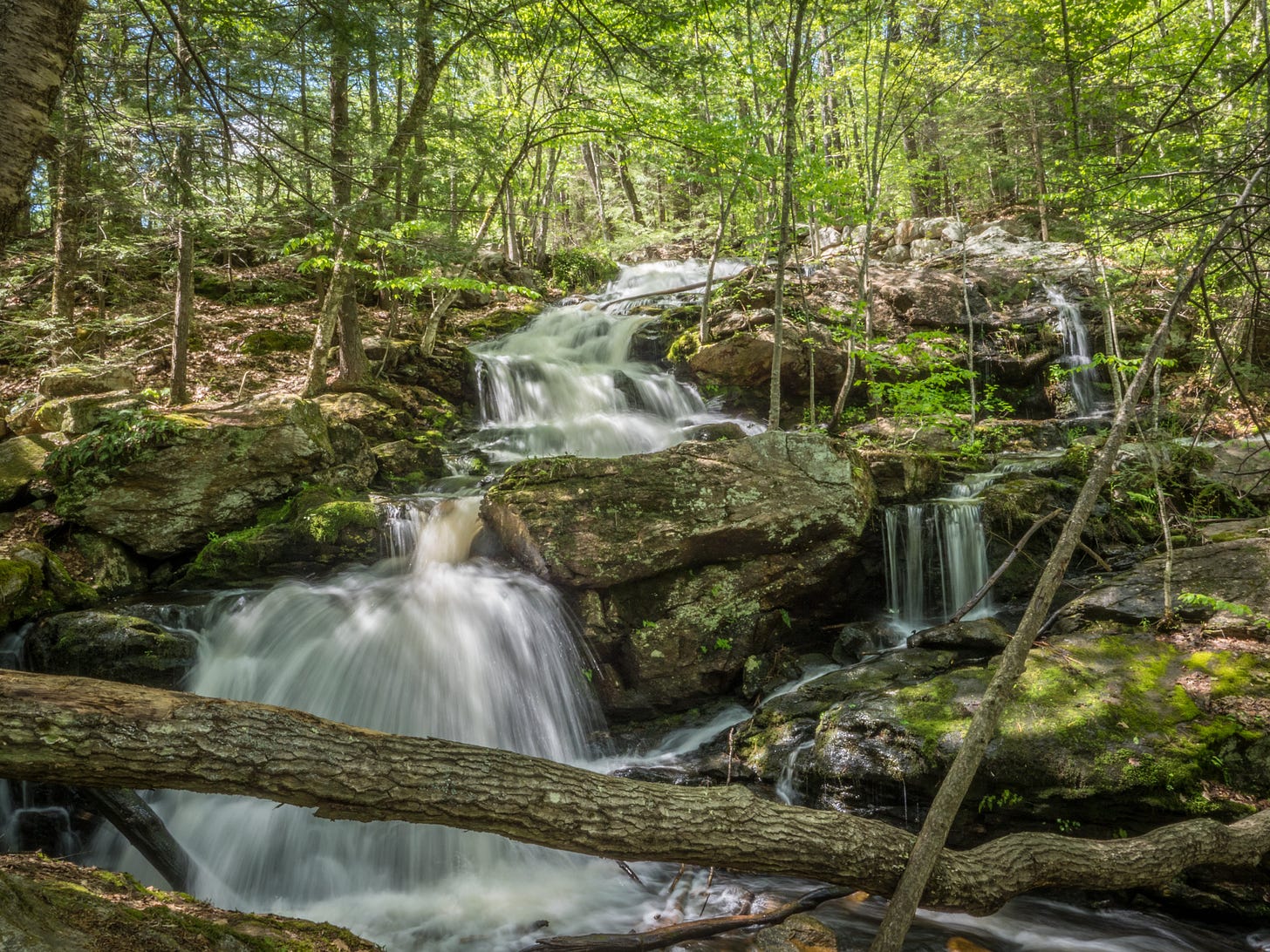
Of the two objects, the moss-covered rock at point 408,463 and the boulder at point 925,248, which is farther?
the boulder at point 925,248

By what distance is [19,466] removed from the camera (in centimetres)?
730

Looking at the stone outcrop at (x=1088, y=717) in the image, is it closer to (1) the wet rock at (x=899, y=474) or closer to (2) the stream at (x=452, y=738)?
(2) the stream at (x=452, y=738)

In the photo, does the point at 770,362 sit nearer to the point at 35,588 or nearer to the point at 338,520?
the point at 338,520

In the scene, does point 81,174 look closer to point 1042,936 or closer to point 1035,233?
point 1042,936

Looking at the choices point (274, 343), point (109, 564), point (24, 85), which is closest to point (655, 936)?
point (24, 85)

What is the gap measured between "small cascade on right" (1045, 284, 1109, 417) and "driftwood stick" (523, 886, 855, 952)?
469 inches

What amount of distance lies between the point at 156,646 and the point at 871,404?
35.6 ft

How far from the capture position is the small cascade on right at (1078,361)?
40.5ft

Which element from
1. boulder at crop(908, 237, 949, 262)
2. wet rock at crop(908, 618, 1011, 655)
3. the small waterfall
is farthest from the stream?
boulder at crop(908, 237, 949, 262)

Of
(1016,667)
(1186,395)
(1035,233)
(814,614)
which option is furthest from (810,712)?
(1035,233)

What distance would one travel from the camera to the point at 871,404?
39.3 feet

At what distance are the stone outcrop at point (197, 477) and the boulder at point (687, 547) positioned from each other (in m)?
Result: 2.74

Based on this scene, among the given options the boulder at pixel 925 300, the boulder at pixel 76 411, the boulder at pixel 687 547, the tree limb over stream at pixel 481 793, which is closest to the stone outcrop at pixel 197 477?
the boulder at pixel 76 411

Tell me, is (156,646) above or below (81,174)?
below
